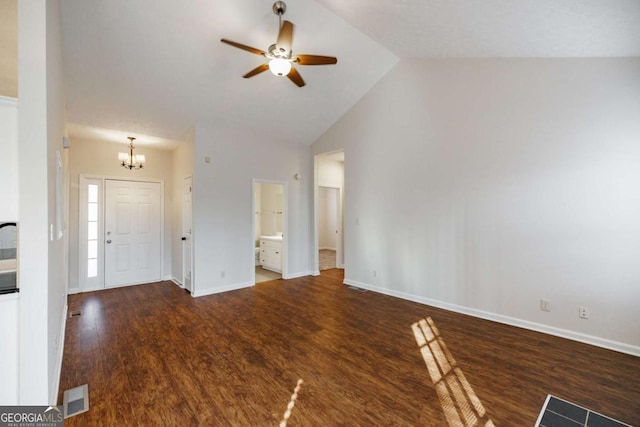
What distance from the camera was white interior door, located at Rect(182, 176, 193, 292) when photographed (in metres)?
4.98

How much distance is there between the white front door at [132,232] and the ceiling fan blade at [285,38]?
14.5ft

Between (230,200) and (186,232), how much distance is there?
103cm

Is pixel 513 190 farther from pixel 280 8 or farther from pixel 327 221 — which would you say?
pixel 327 221

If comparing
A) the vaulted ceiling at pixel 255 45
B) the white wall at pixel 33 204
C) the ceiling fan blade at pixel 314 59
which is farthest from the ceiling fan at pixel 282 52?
the white wall at pixel 33 204

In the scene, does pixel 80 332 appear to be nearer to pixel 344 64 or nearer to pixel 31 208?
pixel 31 208

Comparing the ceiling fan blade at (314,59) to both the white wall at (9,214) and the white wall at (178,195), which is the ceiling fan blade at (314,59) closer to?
the white wall at (9,214)

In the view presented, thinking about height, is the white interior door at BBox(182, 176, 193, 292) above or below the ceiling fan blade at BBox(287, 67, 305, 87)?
below

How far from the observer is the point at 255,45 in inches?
138

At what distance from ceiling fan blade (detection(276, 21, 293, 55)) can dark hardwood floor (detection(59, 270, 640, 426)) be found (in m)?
2.97

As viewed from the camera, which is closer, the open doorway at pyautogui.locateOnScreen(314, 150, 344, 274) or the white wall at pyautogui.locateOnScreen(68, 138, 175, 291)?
the white wall at pyautogui.locateOnScreen(68, 138, 175, 291)

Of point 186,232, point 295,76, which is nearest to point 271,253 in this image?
point 186,232

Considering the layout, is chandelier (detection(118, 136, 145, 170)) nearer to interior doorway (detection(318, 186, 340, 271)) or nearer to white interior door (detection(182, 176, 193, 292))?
white interior door (detection(182, 176, 193, 292))

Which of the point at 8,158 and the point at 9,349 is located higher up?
the point at 8,158

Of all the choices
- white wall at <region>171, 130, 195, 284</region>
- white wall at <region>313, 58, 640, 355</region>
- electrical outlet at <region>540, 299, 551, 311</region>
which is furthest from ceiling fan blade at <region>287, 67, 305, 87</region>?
electrical outlet at <region>540, 299, 551, 311</region>
